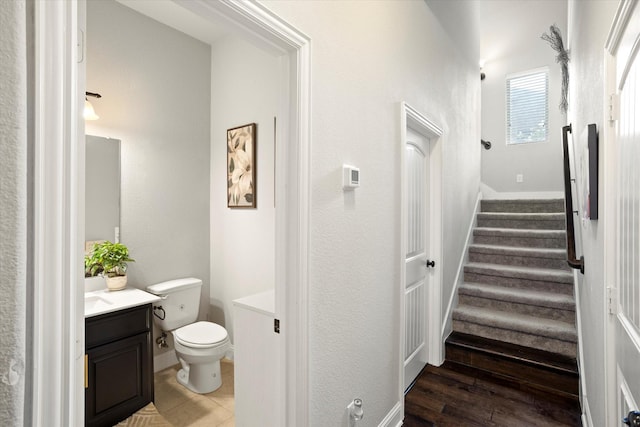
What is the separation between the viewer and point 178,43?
292cm

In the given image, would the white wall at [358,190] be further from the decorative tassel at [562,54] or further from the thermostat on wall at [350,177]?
→ the decorative tassel at [562,54]

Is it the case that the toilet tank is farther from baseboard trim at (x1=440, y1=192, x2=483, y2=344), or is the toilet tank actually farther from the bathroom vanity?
baseboard trim at (x1=440, y1=192, x2=483, y2=344)

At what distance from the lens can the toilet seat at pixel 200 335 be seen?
235 cm

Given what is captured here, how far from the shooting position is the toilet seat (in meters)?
2.35

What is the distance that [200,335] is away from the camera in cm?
248

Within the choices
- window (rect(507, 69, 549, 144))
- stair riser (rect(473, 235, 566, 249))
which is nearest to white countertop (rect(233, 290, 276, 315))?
stair riser (rect(473, 235, 566, 249))

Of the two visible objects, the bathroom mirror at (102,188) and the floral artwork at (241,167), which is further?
the floral artwork at (241,167)

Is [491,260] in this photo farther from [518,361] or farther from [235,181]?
[235,181]

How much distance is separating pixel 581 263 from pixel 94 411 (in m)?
3.20

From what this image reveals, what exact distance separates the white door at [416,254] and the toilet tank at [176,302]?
1.80m

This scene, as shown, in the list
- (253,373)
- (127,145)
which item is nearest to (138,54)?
(127,145)

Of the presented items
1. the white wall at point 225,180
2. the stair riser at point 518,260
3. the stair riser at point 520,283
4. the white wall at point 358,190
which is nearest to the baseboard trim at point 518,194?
the stair riser at point 518,260

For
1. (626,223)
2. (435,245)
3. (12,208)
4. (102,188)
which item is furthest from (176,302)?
(626,223)

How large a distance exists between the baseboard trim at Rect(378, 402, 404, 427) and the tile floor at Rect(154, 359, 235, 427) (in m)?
0.99
